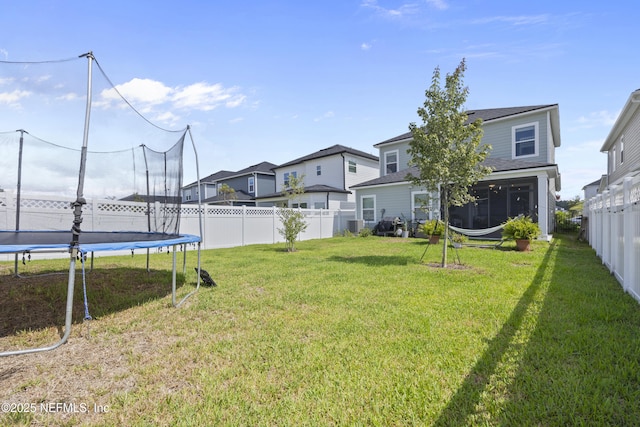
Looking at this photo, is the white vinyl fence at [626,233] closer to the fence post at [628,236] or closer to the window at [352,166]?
the fence post at [628,236]

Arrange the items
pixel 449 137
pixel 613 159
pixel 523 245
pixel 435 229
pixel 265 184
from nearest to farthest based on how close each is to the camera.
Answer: pixel 449 137, pixel 523 245, pixel 435 229, pixel 613 159, pixel 265 184

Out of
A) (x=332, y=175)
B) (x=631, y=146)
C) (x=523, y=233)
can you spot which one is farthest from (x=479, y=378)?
(x=332, y=175)

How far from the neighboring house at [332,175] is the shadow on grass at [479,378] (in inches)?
609

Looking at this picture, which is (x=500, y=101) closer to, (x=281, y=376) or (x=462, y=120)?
(x=462, y=120)

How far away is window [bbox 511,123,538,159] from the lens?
41.6ft

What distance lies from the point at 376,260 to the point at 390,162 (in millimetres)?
12059

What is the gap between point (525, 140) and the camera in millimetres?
12992

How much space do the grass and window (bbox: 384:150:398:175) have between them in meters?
14.0

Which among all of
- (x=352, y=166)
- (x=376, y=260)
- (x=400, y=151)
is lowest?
(x=376, y=260)

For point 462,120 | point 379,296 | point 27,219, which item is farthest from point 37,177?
point 462,120

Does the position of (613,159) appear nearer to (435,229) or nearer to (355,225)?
(435,229)

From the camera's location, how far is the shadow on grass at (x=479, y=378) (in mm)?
1700

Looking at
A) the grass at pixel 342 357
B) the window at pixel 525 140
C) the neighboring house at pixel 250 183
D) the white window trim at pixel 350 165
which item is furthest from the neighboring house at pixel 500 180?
the neighboring house at pixel 250 183

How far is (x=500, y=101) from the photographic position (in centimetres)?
1544
